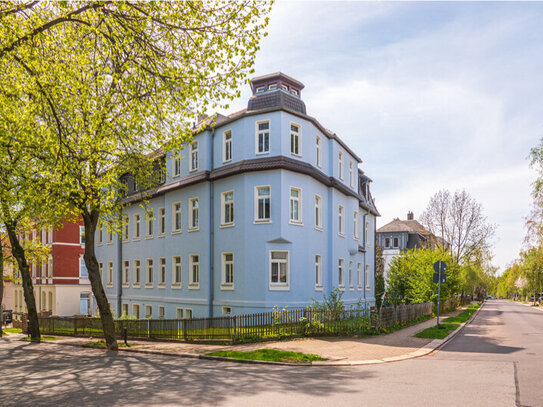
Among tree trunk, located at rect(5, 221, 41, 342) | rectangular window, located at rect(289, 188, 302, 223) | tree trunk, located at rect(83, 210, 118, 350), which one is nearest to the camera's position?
tree trunk, located at rect(83, 210, 118, 350)

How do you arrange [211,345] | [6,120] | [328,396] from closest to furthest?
[328,396]
[6,120]
[211,345]

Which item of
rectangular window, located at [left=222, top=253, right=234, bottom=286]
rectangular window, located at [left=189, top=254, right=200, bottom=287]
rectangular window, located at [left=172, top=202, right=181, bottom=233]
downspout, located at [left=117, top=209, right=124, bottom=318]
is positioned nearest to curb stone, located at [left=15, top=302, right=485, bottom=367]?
rectangular window, located at [left=222, top=253, right=234, bottom=286]

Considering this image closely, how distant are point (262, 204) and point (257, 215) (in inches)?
23.8

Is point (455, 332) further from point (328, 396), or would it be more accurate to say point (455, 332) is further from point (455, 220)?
point (455, 220)

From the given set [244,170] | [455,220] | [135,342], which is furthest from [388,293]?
[135,342]

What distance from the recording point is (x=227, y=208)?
24875 millimetres

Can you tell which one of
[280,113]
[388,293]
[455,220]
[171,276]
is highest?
[280,113]

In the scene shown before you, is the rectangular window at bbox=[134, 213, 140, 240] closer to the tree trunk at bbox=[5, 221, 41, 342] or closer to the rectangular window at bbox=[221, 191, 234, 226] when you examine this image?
the tree trunk at bbox=[5, 221, 41, 342]

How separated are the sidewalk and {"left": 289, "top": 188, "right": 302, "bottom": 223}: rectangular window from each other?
23.9 feet

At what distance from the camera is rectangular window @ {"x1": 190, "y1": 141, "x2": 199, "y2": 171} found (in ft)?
89.1

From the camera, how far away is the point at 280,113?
75.7ft

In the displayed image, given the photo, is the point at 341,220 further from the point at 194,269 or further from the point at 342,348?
the point at 342,348

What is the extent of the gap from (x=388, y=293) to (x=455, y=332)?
72.8 ft

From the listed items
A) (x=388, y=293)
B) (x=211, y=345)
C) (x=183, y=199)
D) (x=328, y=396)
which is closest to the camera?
(x=328, y=396)
